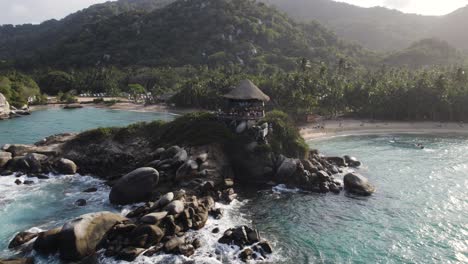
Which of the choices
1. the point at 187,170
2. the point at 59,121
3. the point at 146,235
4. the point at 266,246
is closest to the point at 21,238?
the point at 146,235

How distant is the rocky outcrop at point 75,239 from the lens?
24.8 meters

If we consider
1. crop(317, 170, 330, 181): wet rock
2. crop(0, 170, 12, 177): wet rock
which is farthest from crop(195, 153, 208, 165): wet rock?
crop(0, 170, 12, 177): wet rock

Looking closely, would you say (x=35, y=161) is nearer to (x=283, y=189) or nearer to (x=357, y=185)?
(x=283, y=189)

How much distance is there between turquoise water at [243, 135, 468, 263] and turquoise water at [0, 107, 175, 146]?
49.2m

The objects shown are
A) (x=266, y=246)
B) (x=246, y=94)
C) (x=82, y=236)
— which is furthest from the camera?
(x=246, y=94)

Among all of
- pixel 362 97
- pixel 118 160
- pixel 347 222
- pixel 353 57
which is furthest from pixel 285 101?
pixel 353 57

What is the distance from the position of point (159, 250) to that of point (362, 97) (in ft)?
→ 237

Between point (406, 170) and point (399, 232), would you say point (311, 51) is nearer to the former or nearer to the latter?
point (406, 170)

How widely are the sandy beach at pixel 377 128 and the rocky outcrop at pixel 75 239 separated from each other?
1962 inches

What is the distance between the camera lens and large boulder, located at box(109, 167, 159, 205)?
34.2m

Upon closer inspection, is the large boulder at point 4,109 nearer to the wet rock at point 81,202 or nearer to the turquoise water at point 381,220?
the wet rock at point 81,202

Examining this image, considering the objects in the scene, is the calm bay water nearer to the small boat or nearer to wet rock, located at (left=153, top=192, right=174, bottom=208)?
wet rock, located at (left=153, top=192, right=174, bottom=208)

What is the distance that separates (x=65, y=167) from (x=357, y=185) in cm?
3337

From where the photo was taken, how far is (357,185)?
127ft
